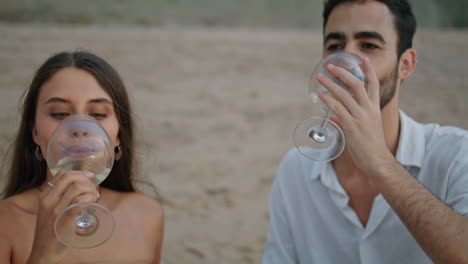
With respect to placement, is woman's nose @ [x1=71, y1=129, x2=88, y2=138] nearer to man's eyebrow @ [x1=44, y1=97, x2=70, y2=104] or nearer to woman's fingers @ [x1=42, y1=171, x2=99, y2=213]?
woman's fingers @ [x1=42, y1=171, x2=99, y2=213]

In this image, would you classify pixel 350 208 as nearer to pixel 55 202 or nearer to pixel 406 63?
pixel 406 63

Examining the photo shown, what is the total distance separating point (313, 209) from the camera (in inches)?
112

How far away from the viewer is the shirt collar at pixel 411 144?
8.70 feet

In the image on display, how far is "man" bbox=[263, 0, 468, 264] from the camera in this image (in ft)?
8.19

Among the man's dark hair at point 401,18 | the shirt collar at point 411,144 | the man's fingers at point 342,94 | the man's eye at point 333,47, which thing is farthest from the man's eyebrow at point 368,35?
the man's fingers at point 342,94

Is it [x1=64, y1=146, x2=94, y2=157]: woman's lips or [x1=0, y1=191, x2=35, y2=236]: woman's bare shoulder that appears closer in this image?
[x1=64, y1=146, x2=94, y2=157]: woman's lips

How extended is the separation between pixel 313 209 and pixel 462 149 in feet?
2.99

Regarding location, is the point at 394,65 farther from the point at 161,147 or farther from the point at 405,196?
the point at 161,147

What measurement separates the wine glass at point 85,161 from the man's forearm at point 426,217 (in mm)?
1207

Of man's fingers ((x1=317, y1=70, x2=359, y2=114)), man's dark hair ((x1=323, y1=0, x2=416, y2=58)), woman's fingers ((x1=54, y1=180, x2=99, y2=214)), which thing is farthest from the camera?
man's dark hair ((x1=323, y1=0, x2=416, y2=58))

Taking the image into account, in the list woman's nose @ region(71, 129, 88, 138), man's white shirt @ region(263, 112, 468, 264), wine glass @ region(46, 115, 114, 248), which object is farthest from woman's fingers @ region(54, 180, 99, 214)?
man's white shirt @ region(263, 112, 468, 264)

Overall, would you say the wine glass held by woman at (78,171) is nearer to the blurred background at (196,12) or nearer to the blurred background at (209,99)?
the blurred background at (209,99)

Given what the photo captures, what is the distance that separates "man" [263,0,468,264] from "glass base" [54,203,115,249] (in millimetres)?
1133

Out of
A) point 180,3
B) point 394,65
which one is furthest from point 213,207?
point 180,3
